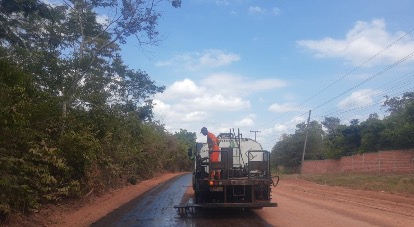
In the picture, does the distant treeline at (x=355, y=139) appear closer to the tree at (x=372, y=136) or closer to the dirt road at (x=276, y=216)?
the tree at (x=372, y=136)

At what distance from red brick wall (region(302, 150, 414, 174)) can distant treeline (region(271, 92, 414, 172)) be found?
2.34 meters

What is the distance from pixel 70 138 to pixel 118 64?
62.6ft

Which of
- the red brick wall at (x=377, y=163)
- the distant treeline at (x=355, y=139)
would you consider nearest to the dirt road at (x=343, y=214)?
the red brick wall at (x=377, y=163)

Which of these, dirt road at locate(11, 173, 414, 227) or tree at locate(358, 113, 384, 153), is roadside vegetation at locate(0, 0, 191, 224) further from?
tree at locate(358, 113, 384, 153)

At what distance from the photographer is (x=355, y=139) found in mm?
47812

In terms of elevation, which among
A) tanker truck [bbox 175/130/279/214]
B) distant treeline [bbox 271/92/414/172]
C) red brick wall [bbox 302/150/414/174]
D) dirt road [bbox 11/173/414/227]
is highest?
distant treeline [bbox 271/92/414/172]

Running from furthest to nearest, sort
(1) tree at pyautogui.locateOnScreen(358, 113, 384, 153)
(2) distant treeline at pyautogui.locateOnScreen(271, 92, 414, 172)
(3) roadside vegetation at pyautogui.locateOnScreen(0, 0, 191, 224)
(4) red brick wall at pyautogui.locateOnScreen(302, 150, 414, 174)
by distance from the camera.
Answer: (1) tree at pyautogui.locateOnScreen(358, 113, 384, 153), (2) distant treeline at pyautogui.locateOnScreen(271, 92, 414, 172), (4) red brick wall at pyautogui.locateOnScreen(302, 150, 414, 174), (3) roadside vegetation at pyautogui.locateOnScreen(0, 0, 191, 224)

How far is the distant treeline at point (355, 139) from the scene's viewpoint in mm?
38281

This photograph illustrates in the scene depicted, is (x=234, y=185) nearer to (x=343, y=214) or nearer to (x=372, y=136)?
(x=343, y=214)

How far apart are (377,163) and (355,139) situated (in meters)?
11.4

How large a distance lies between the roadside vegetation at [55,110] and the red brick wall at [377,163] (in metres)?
21.1

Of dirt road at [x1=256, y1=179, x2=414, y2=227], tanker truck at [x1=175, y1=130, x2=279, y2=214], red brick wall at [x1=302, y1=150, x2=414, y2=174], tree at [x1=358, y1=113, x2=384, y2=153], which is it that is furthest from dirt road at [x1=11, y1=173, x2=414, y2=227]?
tree at [x1=358, y1=113, x2=384, y2=153]

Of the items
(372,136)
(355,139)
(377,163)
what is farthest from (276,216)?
(355,139)

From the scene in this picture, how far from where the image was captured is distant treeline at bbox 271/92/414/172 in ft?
126
